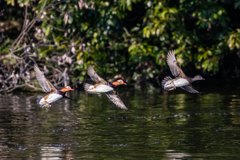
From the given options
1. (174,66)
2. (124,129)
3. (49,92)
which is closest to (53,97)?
(49,92)

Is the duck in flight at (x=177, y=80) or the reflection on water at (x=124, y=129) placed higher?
the duck in flight at (x=177, y=80)

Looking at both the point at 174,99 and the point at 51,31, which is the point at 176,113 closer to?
the point at 174,99

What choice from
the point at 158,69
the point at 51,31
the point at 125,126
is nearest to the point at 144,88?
the point at 158,69

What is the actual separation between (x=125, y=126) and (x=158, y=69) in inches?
399

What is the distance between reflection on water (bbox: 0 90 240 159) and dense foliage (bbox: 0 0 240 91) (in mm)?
1990

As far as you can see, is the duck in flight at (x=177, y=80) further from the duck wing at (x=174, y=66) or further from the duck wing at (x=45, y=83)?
the duck wing at (x=45, y=83)

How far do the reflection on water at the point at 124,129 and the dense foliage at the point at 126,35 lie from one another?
1.99 m

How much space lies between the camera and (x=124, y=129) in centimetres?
1422

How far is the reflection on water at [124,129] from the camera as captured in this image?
11.1 metres

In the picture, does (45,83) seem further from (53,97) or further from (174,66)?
(174,66)

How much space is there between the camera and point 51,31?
22281mm

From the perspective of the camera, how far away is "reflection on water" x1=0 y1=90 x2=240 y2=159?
36.5 ft

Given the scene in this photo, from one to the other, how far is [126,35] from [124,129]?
33.5 ft

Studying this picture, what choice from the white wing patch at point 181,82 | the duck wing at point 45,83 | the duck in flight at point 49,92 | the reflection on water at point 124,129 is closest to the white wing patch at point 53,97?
the duck in flight at point 49,92
